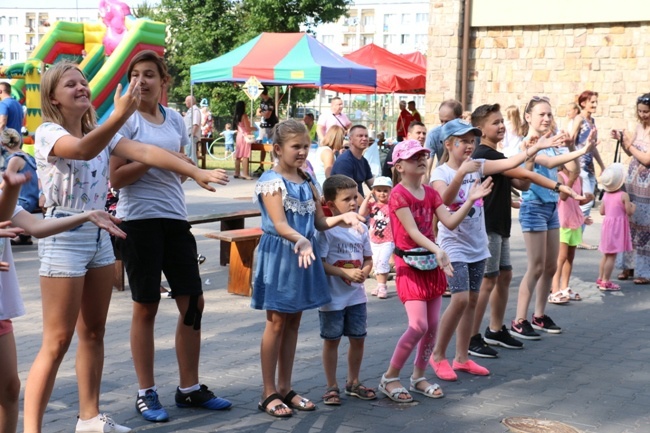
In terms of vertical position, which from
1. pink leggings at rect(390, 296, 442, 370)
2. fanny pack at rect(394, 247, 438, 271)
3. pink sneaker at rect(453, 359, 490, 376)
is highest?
fanny pack at rect(394, 247, 438, 271)

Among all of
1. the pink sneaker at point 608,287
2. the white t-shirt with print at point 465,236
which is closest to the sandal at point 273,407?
the white t-shirt with print at point 465,236

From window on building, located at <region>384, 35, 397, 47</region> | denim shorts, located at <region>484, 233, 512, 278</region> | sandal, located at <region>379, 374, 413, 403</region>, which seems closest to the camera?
sandal, located at <region>379, 374, 413, 403</region>

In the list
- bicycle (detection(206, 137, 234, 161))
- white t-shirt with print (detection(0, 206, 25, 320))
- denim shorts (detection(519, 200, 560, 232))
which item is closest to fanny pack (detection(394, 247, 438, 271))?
denim shorts (detection(519, 200, 560, 232))

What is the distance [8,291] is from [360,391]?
2.58 metres

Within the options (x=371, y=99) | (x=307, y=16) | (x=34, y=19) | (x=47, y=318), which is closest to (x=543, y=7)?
(x=47, y=318)

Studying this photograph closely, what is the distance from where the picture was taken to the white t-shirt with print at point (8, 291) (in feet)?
12.7

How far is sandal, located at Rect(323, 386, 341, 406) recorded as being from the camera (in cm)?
565

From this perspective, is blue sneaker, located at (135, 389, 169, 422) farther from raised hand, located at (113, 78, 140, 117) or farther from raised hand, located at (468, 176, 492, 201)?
raised hand, located at (468, 176, 492, 201)

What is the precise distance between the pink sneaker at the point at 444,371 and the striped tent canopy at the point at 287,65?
1437cm

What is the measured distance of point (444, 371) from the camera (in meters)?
6.39

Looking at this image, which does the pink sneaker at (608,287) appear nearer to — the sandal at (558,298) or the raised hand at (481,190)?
the sandal at (558,298)

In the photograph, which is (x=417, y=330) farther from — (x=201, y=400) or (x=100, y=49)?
(x=100, y=49)

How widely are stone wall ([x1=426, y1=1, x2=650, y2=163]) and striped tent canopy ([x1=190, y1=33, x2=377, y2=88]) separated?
241cm

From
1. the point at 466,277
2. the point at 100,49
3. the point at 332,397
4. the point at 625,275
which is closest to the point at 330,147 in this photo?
the point at 625,275
